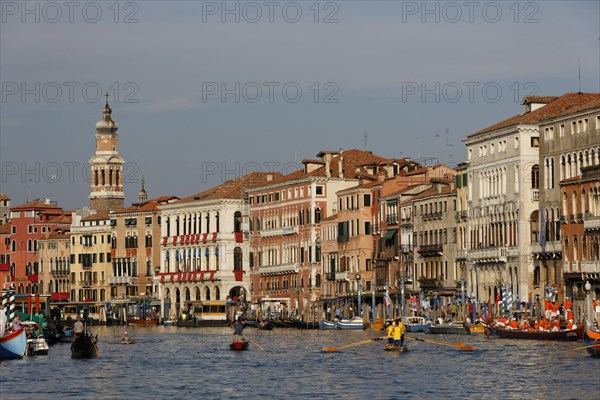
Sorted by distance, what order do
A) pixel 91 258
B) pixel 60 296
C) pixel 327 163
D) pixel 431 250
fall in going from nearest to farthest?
pixel 431 250 < pixel 327 163 < pixel 91 258 < pixel 60 296

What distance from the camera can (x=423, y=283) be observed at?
10281cm

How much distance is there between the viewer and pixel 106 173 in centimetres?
15462

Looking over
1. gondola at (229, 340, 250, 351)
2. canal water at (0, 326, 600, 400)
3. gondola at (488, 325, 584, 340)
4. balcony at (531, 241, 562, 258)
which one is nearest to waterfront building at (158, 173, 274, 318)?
balcony at (531, 241, 562, 258)

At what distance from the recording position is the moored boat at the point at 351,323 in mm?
99188

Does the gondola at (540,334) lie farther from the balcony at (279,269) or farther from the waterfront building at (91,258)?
the waterfront building at (91,258)

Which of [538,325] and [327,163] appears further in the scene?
[327,163]

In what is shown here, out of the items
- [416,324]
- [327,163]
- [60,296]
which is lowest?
[416,324]

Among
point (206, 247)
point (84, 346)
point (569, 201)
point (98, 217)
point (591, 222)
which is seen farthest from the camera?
point (98, 217)

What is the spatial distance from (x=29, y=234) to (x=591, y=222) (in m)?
82.9

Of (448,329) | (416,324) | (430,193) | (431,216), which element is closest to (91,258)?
(430,193)

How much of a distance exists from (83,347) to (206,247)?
226ft

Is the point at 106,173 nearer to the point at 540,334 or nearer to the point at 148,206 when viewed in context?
the point at 148,206

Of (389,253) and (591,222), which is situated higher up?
(389,253)

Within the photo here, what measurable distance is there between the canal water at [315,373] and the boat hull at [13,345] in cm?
34
